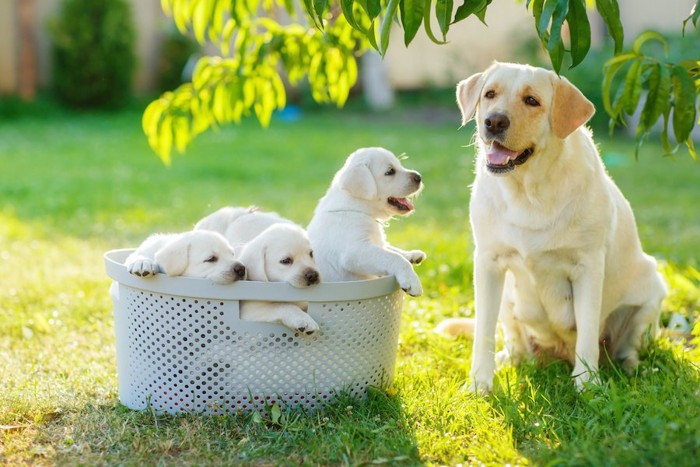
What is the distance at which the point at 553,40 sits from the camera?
254cm

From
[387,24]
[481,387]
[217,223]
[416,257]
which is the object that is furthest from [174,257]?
[481,387]

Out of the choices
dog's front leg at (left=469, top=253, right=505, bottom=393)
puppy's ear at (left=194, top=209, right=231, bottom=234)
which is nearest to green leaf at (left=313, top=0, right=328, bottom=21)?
dog's front leg at (left=469, top=253, right=505, bottom=393)

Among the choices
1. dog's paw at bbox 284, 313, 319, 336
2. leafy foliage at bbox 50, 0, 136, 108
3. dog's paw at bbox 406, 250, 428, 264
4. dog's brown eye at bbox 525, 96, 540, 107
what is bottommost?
leafy foliage at bbox 50, 0, 136, 108

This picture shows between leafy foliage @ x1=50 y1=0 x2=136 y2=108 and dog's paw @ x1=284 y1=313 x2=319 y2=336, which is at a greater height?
dog's paw @ x1=284 y1=313 x2=319 y2=336

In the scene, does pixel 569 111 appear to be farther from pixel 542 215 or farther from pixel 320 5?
pixel 320 5

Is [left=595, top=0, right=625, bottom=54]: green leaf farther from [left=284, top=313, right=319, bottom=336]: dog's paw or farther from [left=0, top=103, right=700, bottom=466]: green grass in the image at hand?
[left=284, top=313, right=319, bottom=336]: dog's paw

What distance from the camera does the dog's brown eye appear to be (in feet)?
10.5

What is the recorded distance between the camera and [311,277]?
299cm

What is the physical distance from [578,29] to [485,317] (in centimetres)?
132

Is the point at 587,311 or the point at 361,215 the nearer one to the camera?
the point at 587,311

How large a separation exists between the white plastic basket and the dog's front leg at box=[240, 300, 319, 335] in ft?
0.10

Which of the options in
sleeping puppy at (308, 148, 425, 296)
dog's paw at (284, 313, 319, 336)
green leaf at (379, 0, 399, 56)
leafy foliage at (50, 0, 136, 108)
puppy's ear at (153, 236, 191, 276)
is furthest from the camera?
leafy foliage at (50, 0, 136, 108)

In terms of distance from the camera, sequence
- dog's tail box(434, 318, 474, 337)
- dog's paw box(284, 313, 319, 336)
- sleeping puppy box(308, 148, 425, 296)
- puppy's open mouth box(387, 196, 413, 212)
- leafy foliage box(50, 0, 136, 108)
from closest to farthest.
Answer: dog's paw box(284, 313, 319, 336) < sleeping puppy box(308, 148, 425, 296) < puppy's open mouth box(387, 196, 413, 212) < dog's tail box(434, 318, 474, 337) < leafy foliage box(50, 0, 136, 108)

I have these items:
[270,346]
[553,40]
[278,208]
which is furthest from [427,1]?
[278,208]
